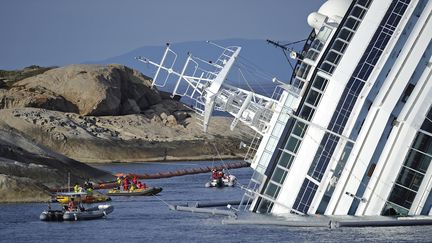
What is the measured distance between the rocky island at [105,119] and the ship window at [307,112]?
59234 millimetres

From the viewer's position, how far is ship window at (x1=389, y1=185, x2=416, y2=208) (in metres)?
Result: 48.2

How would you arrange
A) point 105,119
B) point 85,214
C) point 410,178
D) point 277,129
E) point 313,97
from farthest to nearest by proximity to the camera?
point 105,119, point 85,214, point 277,129, point 313,97, point 410,178

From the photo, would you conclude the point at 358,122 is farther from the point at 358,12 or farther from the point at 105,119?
the point at 105,119

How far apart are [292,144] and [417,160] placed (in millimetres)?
4953

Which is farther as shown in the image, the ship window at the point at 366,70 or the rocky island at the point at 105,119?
the rocky island at the point at 105,119

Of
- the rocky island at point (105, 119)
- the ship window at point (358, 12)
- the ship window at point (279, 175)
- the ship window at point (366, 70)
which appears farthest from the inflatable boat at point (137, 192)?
the ship window at point (366, 70)

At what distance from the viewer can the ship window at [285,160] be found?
162 feet

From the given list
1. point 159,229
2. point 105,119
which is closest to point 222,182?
point 159,229

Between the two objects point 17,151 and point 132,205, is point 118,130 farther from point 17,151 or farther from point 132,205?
point 132,205

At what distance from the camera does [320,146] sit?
159 feet

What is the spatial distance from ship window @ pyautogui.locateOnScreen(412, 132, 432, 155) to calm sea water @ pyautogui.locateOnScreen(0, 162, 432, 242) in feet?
9.81

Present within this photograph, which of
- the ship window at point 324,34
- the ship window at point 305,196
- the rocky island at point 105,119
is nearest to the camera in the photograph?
the ship window at point 305,196

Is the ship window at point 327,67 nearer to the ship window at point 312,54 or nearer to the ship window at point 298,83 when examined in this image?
the ship window at point 312,54

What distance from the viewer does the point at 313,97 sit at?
4912 centimetres
